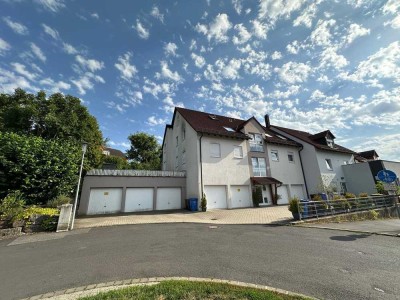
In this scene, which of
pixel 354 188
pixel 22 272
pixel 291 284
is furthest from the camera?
pixel 354 188

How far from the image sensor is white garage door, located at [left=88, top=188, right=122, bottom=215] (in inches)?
592

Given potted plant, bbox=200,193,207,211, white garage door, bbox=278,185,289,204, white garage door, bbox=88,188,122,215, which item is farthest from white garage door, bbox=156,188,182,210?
white garage door, bbox=278,185,289,204

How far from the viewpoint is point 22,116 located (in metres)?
16.2

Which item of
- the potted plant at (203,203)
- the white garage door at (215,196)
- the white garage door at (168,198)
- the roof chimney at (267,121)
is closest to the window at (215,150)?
the white garage door at (215,196)

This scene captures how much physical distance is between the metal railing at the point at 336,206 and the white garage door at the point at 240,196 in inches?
296

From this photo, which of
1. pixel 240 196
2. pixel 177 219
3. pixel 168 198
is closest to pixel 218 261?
pixel 177 219

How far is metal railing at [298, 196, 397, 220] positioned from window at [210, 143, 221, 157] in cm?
881

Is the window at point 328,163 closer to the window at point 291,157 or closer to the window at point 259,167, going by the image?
the window at point 291,157

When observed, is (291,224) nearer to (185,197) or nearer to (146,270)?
(146,270)

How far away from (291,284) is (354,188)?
2682 centimetres

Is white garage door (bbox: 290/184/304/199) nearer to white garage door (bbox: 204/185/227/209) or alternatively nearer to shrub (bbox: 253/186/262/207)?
shrub (bbox: 253/186/262/207)

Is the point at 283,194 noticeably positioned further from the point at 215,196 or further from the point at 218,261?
the point at 218,261

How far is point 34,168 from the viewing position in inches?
451

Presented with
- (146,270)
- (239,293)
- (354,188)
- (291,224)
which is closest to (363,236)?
(291,224)
